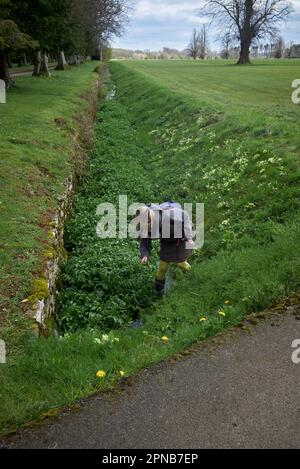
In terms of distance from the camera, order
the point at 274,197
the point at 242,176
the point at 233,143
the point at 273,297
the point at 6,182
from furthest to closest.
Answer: the point at 233,143
the point at 242,176
the point at 6,182
the point at 274,197
the point at 273,297

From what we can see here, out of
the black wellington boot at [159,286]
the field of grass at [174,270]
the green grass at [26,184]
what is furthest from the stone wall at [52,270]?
the black wellington boot at [159,286]

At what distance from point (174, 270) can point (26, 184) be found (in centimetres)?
418

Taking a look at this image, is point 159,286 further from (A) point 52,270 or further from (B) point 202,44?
(B) point 202,44

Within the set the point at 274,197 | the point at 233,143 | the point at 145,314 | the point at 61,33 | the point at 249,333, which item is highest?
the point at 61,33

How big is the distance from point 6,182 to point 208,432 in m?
8.04

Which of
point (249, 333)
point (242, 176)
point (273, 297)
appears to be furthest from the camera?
point (242, 176)

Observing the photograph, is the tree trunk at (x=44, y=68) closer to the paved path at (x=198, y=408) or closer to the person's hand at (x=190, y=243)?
the person's hand at (x=190, y=243)

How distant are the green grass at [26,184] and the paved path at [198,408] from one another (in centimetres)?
195

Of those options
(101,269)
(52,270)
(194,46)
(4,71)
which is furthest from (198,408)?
(194,46)

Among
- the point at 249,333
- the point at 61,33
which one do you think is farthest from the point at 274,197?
the point at 61,33

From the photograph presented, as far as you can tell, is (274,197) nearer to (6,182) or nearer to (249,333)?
(249,333)

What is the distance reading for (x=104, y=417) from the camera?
161 inches

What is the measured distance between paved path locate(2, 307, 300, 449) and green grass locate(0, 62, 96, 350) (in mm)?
1948

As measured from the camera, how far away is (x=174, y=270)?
29.4 ft
